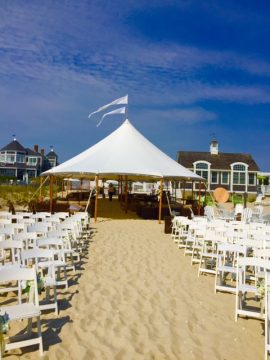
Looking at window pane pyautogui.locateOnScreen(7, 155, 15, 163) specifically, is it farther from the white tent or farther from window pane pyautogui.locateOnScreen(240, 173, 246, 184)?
the white tent

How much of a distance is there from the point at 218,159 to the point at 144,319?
1639 inches

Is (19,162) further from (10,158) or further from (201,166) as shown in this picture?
(201,166)

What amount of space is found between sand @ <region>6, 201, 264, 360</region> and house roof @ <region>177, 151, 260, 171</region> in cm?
3604

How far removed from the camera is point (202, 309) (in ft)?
20.9

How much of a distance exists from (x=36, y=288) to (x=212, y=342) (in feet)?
7.76

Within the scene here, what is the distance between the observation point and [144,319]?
5758mm

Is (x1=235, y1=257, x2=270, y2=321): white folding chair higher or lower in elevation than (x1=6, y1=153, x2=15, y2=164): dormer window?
lower

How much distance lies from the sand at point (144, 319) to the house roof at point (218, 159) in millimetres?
Result: 36038

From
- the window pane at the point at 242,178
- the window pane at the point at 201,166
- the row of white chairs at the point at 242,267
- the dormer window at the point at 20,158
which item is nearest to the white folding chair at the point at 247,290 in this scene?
the row of white chairs at the point at 242,267

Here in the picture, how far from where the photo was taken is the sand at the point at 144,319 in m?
4.78

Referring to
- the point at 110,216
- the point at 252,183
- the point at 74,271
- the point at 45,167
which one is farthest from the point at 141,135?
the point at 45,167

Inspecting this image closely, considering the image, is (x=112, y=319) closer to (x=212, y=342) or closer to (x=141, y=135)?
(x=212, y=342)

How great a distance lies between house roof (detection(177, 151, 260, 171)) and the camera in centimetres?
4472

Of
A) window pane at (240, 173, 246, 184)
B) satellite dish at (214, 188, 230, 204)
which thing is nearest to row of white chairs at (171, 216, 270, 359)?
satellite dish at (214, 188, 230, 204)
